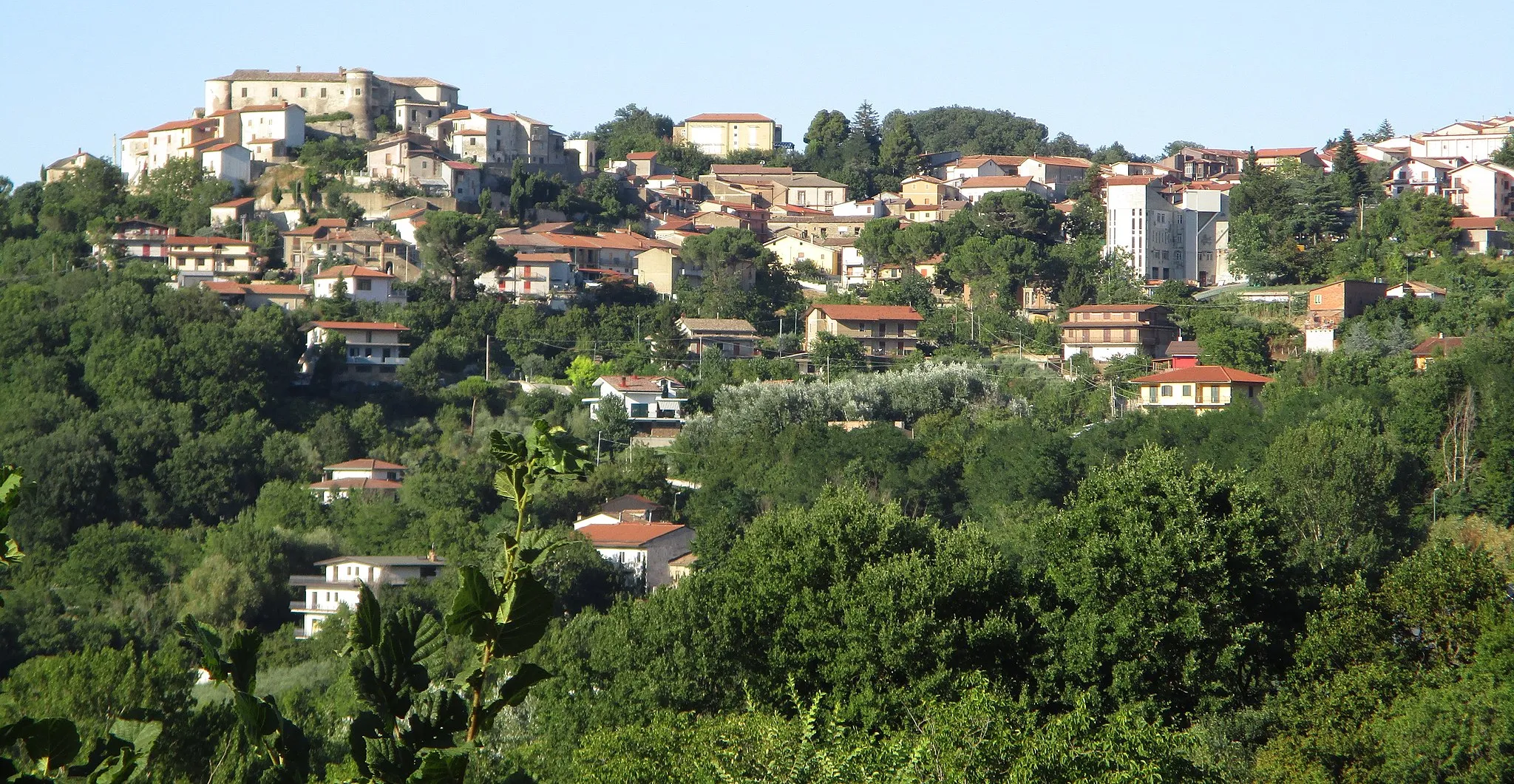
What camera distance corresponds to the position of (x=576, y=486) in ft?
145

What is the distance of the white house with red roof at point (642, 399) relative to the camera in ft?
164

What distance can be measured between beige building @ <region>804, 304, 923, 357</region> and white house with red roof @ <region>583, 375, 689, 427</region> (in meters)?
6.44

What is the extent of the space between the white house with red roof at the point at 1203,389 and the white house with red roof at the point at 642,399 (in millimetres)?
13932

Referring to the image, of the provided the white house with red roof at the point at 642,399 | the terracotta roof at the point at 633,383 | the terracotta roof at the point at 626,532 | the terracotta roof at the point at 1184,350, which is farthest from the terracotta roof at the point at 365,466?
the terracotta roof at the point at 1184,350

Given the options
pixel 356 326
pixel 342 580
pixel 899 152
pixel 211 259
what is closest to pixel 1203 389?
pixel 342 580

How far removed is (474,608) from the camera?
352 cm

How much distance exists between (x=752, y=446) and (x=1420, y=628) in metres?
29.4

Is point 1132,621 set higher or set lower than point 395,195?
lower

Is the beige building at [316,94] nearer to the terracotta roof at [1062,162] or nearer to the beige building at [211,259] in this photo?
the beige building at [211,259]

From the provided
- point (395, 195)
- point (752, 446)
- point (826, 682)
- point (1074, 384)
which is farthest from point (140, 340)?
point (826, 682)

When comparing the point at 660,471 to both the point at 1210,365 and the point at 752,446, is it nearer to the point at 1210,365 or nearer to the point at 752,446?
the point at 752,446

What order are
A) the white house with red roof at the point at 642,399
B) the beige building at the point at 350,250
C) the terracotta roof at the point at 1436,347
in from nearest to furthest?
the terracotta roof at the point at 1436,347 → the white house with red roof at the point at 642,399 → the beige building at the point at 350,250

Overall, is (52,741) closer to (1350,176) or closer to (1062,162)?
(1350,176)

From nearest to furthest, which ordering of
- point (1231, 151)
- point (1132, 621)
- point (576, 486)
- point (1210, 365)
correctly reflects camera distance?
point (1132, 621), point (576, 486), point (1210, 365), point (1231, 151)
